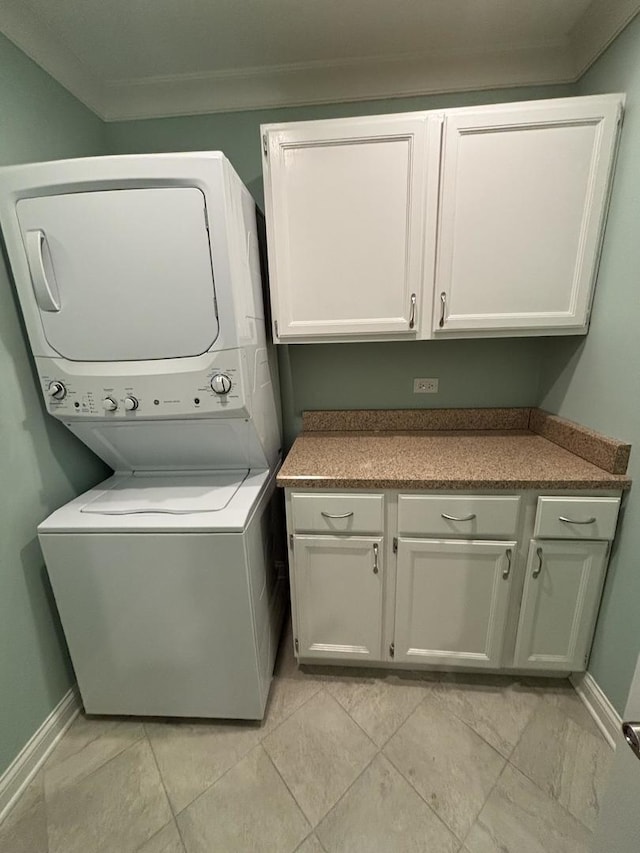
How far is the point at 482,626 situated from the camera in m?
1.41

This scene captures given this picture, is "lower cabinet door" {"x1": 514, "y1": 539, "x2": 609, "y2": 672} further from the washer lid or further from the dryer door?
the dryer door

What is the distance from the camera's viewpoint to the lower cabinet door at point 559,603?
1300 millimetres

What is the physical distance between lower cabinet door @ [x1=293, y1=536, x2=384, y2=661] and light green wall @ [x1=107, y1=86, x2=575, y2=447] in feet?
2.28

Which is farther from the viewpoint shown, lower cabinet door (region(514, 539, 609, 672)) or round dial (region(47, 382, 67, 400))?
lower cabinet door (region(514, 539, 609, 672))

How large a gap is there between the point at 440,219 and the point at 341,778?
2029mm

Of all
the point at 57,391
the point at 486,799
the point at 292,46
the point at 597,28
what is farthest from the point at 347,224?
the point at 486,799

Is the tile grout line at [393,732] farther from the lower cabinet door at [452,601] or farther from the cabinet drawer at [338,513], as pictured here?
the cabinet drawer at [338,513]

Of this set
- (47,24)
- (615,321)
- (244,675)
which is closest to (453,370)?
(615,321)

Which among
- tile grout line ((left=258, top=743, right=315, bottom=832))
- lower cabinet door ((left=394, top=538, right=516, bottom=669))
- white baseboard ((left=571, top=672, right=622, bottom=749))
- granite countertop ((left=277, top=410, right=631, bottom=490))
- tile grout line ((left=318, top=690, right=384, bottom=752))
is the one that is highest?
granite countertop ((left=277, top=410, right=631, bottom=490))

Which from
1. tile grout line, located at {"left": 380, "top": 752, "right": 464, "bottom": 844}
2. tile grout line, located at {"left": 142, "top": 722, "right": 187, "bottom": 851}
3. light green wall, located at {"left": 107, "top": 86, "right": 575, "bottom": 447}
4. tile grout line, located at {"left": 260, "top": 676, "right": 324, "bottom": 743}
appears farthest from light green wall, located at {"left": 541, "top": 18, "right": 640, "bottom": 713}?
tile grout line, located at {"left": 142, "top": 722, "right": 187, "bottom": 851}

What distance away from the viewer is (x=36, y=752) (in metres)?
1.26

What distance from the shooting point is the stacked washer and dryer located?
1076 mm

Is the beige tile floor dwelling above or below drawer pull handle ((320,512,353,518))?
below

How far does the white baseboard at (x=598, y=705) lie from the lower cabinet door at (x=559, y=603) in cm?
7
